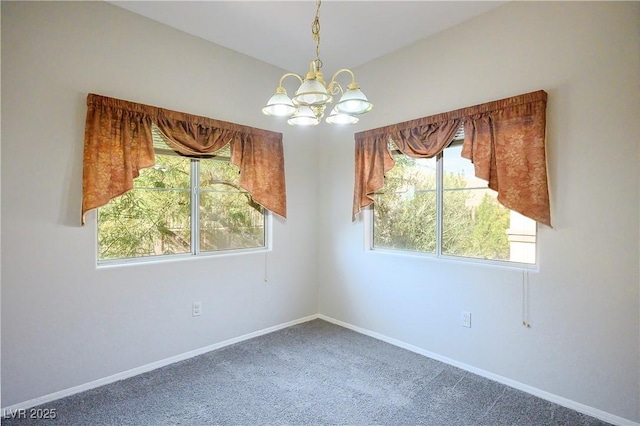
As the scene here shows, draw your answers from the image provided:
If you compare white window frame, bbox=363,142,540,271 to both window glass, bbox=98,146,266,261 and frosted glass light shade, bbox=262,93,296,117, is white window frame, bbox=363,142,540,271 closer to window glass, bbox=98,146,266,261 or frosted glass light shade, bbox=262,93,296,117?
window glass, bbox=98,146,266,261

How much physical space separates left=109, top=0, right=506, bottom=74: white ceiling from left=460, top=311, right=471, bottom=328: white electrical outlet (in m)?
2.50

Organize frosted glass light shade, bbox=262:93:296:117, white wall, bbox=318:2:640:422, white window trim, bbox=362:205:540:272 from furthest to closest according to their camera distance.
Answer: white window trim, bbox=362:205:540:272 → white wall, bbox=318:2:640:422 → frosted glass light shade, bbox=262:93:296:117

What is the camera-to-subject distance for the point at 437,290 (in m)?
3.04

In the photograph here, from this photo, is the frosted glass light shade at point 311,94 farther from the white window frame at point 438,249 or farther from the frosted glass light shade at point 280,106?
the white window frame at point 438,249

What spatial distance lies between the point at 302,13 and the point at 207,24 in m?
0.86

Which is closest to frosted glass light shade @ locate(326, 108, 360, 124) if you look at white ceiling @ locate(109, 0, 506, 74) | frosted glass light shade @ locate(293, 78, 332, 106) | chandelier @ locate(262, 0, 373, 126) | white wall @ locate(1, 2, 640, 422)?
chandelier @ locate(262, 0, 373, 126)

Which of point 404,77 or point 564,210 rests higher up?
point 404,77

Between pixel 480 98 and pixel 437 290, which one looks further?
pixel 437 290

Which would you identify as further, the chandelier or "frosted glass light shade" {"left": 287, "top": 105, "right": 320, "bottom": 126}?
"frosted glass light shade" {"left": 287, "top": 105, "right": 320, "bottom": 126}

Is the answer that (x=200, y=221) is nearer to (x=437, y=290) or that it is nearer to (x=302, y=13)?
(x=302, y=13)

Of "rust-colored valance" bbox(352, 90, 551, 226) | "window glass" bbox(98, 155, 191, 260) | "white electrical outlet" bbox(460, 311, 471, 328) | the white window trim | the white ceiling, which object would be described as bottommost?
"white electrical outlet" bbox(460, 311, 471, 328)

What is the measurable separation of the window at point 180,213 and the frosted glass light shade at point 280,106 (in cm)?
135

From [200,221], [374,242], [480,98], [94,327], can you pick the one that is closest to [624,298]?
[480,98]

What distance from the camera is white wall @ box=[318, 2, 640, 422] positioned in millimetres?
2119
